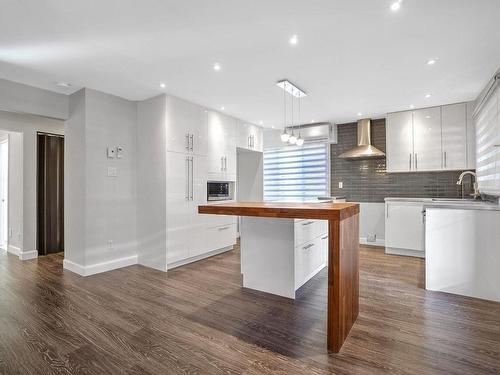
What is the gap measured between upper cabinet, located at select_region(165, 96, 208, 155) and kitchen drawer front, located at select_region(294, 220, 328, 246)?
2101 mm

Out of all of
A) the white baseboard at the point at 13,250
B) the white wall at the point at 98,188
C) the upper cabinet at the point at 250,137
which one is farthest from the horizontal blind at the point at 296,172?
the white baseboard at the point at 13,250

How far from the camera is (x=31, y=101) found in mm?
3328

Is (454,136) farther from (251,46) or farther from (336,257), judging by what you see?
(336,257)

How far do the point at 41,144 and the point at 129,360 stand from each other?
175 inches

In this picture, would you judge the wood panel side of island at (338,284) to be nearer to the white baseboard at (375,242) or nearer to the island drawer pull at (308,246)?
the island drawer pull at (308,246)

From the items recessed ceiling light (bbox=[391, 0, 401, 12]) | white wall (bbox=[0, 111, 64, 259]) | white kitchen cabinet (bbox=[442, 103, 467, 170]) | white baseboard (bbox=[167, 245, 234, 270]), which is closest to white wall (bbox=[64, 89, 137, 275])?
white baseboard (bbox=[167, 245, 234, 270])

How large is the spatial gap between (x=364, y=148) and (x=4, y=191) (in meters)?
6.85

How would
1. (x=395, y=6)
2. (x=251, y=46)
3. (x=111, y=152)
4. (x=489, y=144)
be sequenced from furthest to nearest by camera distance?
(x=111, y=152) < (x=489, y=144) < (x=251, y=46) < (x=395, y=6)

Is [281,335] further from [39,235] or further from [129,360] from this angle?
[39,235]

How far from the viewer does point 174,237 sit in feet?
12.1

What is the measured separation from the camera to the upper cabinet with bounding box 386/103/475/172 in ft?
13.5

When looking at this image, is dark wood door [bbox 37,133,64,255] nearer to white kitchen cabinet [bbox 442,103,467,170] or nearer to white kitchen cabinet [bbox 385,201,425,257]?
white kitchen cabinet [bbox 385,201,425,257]

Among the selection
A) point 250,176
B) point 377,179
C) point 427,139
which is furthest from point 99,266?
point 427,139

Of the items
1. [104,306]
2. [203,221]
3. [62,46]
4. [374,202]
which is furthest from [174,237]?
[374,202]
